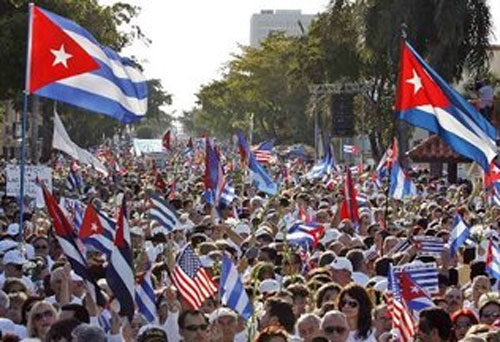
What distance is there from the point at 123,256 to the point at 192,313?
121cm

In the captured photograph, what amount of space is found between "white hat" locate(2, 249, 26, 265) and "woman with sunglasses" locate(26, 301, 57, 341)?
332cm

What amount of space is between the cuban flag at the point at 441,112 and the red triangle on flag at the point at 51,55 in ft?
9.99

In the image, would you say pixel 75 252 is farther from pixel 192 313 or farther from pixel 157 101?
pixel 157 101

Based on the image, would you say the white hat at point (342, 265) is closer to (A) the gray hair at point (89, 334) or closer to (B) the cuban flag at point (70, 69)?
(B) the cuban flag at point (70, 69)

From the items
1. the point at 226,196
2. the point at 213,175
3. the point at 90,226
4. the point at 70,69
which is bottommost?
the point at 226,196

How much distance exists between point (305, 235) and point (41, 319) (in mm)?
7012

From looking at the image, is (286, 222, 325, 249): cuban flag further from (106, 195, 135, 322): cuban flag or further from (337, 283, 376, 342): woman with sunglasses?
(337, 283, 376, 342): woman with sunglasses

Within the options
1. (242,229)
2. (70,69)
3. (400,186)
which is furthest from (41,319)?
(400,186)

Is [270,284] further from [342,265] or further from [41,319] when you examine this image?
[41,319]

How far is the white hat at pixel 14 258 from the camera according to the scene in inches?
509

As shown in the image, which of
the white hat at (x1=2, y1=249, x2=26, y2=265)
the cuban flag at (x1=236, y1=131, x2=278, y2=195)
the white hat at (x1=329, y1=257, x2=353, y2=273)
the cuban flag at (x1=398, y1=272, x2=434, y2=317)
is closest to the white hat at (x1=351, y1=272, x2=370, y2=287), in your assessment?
the white hat at (x1=329, y1=257, x2=353, y2=273)

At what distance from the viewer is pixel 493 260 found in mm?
13562

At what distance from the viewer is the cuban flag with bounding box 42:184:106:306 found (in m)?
10.7

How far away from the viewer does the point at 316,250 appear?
15.6m
